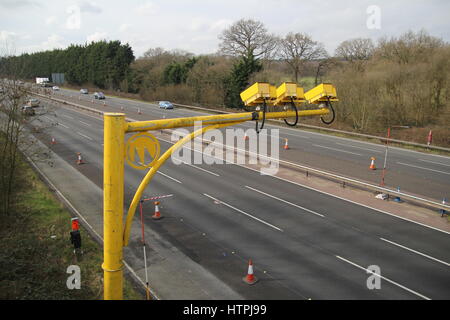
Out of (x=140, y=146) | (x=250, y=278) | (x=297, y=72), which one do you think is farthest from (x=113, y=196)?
(x=297, y=72)

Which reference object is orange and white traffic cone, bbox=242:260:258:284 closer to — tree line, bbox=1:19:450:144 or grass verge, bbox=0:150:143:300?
grass verge, bbox=0:150:143:300

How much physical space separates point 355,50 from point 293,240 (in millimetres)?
53255

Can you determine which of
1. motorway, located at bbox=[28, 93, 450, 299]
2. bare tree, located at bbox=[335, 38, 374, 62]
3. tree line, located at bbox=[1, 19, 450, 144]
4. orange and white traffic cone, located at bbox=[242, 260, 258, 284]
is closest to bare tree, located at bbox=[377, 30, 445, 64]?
tree line, located at bbox=[1, 19, 450, 144]

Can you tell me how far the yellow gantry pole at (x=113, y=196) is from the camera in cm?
435

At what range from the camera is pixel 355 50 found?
185 ft

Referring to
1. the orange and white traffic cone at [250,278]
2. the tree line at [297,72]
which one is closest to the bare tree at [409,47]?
the tree line at [297,72]

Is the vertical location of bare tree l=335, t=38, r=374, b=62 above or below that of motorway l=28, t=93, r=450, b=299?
above

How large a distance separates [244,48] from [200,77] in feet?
46.2

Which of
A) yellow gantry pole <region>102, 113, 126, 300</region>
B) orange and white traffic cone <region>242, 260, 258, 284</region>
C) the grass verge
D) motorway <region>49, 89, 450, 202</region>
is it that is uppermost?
yellow gantry pole <region>102, 113, 126, 300</region>

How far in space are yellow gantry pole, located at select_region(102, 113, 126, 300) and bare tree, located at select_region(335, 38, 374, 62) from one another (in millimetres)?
56710

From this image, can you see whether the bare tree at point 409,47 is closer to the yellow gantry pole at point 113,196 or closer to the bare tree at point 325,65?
the bare tree at point 325,65

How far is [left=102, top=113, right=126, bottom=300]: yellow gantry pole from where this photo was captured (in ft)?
14.3
